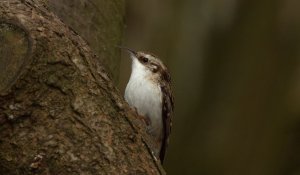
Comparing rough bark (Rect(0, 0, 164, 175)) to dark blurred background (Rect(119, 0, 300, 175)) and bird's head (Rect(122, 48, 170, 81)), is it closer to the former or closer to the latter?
bird's head (Rect(122, 48, 170, 81))

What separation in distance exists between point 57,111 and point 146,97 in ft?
8.39

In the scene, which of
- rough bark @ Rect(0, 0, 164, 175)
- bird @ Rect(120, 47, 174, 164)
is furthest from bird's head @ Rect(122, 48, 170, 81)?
rough bark @ Rect(0, 0, 164, 175)

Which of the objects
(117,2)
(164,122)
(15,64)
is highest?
(15,64)

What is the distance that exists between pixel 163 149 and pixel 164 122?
0.17m

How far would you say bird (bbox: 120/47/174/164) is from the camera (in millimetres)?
4703

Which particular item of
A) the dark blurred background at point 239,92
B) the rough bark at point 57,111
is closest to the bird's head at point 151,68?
the dark blurred background at point 239,92

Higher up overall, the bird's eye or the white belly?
the bird's eye

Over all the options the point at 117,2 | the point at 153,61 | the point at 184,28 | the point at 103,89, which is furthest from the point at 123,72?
the point at 103,89

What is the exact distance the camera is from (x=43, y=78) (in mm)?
2160

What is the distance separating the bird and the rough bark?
241 centimetres

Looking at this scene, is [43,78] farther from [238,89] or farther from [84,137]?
[238,89]

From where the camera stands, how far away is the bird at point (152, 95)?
4703 millimetres

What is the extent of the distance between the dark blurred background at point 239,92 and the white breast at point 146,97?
937mm

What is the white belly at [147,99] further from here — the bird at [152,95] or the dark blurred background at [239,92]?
the dark blurred background at [239,92]
